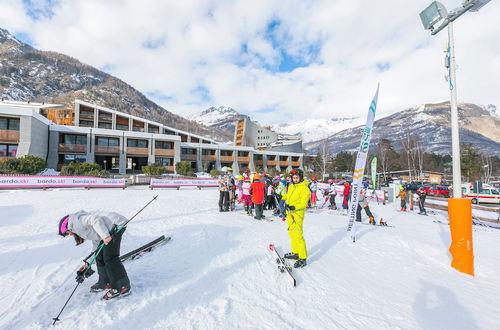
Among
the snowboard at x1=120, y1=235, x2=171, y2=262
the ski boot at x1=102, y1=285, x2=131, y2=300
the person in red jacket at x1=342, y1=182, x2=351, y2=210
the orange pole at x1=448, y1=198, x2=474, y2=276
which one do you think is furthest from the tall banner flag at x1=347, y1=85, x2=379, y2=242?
the person in red jacket at x1=342, y1=182, x2=351, y2=210

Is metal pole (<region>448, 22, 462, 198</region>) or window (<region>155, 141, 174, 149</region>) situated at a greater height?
window (<region>155, 141, 174, 149</region>)

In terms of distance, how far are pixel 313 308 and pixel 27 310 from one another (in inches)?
149

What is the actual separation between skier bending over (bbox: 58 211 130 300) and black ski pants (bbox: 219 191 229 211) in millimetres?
6251

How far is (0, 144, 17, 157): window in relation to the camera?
2544 centimetres

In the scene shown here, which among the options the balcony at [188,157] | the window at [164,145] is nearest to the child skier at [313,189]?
the window at [164,145]

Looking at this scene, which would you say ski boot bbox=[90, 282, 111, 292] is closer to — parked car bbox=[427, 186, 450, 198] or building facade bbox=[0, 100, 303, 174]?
building facade bbox=[0, 100, 303, 174]

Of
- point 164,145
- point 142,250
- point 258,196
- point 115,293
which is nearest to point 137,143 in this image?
point 164,145

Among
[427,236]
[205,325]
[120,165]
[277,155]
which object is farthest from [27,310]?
[277,155]

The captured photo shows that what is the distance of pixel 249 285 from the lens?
367 centimetres

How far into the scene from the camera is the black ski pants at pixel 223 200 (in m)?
9.51

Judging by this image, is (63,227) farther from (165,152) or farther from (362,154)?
(165,152)

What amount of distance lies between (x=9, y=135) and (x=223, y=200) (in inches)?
1202

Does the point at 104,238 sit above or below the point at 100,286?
above

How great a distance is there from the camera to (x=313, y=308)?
10.2 feet
